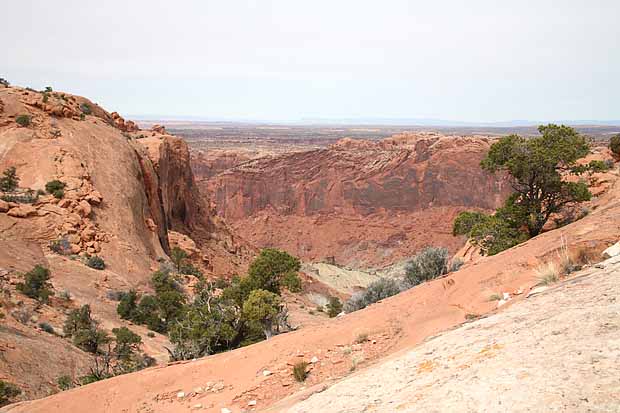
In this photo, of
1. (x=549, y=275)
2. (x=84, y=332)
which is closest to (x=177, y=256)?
(x=84, y=332)

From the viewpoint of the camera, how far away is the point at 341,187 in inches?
2181

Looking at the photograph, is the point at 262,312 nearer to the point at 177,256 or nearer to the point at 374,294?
the point at 374,294

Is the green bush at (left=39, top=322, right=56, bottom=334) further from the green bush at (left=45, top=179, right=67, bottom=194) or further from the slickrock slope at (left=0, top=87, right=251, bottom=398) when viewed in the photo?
the green bush at (left=45, top=179, right=67, bottom=194)

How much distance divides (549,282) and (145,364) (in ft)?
38.1

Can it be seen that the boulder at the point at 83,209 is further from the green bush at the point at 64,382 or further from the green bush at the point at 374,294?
the green bush at the point at 374,294

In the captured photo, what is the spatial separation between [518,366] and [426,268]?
469 inches

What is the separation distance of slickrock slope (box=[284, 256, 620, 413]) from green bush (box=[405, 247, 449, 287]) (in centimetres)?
987

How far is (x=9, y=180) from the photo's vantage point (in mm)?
21125

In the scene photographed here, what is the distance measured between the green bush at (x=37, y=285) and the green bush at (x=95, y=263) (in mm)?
3102

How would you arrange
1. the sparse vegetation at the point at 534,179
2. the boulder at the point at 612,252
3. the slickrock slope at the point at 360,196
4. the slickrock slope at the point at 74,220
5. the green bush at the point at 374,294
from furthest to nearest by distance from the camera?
the slickrock slope at the point at 360,196 < the green bush at the point at 374,294 < the sparse vegetation at the point at 534,179 < the slickrock slope at the point at 74,220 < the boulder at the point at 612,252

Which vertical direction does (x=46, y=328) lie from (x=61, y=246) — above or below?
below

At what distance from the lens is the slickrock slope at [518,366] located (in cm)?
340

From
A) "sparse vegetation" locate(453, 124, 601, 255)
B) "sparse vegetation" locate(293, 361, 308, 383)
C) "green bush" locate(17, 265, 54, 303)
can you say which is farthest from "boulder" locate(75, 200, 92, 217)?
"sparse vegetation" locate(293, 361, 308, 383)

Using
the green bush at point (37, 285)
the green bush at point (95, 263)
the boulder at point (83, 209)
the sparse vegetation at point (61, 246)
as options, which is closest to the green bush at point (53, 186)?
the boulder at point (83, 209)
